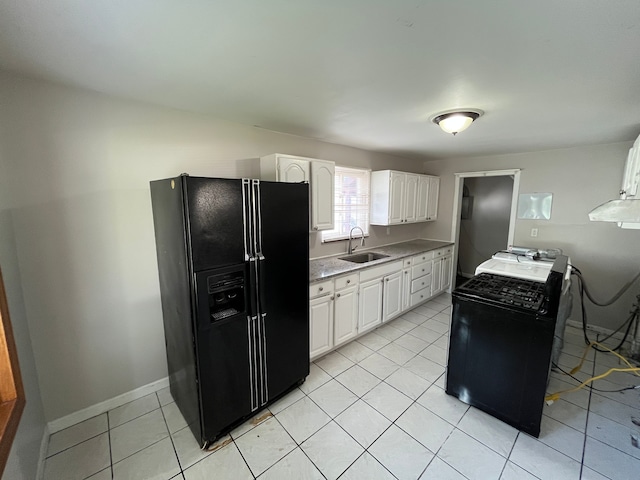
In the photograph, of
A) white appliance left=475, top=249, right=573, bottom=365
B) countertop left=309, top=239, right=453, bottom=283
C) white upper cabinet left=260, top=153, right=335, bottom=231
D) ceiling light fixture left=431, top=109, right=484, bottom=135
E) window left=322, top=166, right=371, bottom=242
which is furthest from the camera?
window left=322, top=166, right=371, bottom=242

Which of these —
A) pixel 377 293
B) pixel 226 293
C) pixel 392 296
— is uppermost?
pixel 226 293

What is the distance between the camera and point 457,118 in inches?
80.3

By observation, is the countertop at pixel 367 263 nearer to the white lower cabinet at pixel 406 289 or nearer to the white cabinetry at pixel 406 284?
the white cabinetry at pixel 406 284

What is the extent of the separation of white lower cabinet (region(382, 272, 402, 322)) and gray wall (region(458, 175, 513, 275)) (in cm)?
278

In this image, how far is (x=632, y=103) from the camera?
5.98 feet

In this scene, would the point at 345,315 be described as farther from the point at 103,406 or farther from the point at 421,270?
the point at 103,406

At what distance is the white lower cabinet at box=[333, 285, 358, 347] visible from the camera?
8.74ft

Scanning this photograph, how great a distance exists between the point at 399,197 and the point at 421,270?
1.12m

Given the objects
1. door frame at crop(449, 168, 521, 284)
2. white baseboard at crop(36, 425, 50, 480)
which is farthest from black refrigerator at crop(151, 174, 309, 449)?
door frame at crop(449, 168, 521, 284)

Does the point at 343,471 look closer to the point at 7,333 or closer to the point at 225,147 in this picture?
the point at 7,333

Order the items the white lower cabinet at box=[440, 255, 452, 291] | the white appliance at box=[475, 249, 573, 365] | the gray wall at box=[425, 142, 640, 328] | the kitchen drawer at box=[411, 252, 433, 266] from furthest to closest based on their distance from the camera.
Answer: the white lower cabinet at box=[440, 255, 452, 291] < the kitchen drawer at box=[411, 252, 433, 266] < the gray wall at box=[425, 142, 640, 328] < the white appliance at box=[475, 249, 573, 365]

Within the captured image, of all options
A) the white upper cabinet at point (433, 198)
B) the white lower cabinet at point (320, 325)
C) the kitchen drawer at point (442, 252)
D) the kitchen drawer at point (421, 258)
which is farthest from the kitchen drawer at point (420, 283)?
the white lower cabinet at point (320, 325)

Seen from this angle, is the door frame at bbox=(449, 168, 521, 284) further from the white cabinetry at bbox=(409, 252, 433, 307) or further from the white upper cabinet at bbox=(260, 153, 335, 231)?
the white upper cabinet at bbox=(260, 153, 335, 231)

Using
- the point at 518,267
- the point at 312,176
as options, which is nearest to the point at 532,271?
the point at 518,267
